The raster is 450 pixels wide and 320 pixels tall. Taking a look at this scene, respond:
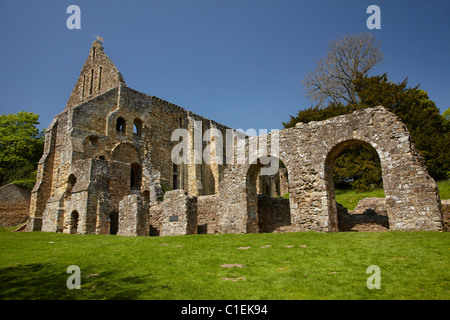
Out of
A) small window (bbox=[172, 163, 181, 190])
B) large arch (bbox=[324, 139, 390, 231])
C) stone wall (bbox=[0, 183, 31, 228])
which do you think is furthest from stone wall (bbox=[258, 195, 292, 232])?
stone wall (bbox=[0, 183, 31, 228])

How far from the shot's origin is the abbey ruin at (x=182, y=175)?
503 inches

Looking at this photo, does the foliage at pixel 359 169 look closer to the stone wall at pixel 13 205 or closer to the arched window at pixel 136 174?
the arched window at pixel 136 174

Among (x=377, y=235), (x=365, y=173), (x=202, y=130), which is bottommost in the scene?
(x=377, y=235)

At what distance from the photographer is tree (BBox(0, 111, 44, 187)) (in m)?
29.4

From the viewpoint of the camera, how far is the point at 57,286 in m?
6.55

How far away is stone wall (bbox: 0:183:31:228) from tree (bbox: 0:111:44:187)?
4.61ft

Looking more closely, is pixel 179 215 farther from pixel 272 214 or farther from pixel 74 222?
pixel 74 222

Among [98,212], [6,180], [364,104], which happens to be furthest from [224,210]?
[6,180]

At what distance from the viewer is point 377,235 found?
36.0ft

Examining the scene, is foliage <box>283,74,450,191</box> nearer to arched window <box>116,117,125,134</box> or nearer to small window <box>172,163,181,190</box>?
small window <box>172,163,181,190</box>

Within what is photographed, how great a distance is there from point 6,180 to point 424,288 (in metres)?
32.3

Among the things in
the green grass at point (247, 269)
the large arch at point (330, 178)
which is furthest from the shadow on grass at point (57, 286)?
the large arch at point (330, 178)

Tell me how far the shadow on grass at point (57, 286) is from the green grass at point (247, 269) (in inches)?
0.7
